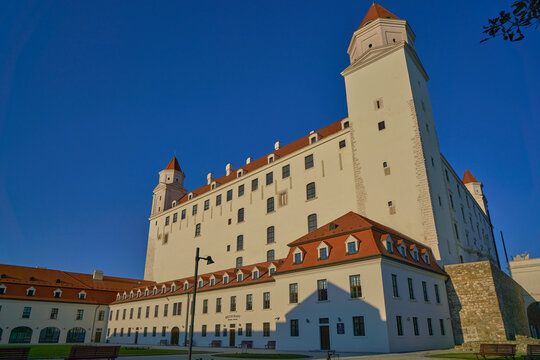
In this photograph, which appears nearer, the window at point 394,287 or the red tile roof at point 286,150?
the window at point 394,287

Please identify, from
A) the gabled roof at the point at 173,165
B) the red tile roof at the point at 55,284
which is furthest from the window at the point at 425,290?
the gabled roof at the point at 173,165

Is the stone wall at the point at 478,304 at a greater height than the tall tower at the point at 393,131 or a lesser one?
lesser

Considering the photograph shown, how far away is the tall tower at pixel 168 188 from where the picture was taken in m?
63.1

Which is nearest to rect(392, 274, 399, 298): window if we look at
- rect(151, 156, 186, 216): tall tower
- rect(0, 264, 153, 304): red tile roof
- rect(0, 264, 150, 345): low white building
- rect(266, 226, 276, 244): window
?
rect(266, 226, 276, 244): window

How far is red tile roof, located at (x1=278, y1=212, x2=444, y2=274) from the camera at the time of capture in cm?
2370

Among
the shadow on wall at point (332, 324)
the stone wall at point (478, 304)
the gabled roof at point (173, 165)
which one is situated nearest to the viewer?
the shadow on wall at point (332, 324)

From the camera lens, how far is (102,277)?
60.7 m

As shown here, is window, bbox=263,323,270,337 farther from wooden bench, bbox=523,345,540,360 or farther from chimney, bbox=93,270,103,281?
chimney, bbox=93,270,103,281

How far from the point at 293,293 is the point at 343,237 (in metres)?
5.66

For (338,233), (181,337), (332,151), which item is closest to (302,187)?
(332,151)

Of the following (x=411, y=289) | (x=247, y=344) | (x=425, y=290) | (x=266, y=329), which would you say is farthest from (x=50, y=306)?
(x=425, y=290)

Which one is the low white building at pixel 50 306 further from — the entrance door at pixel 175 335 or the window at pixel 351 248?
the window at pixel 351 248

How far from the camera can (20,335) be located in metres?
46.3

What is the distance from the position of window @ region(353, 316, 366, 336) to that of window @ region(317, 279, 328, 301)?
260cm
